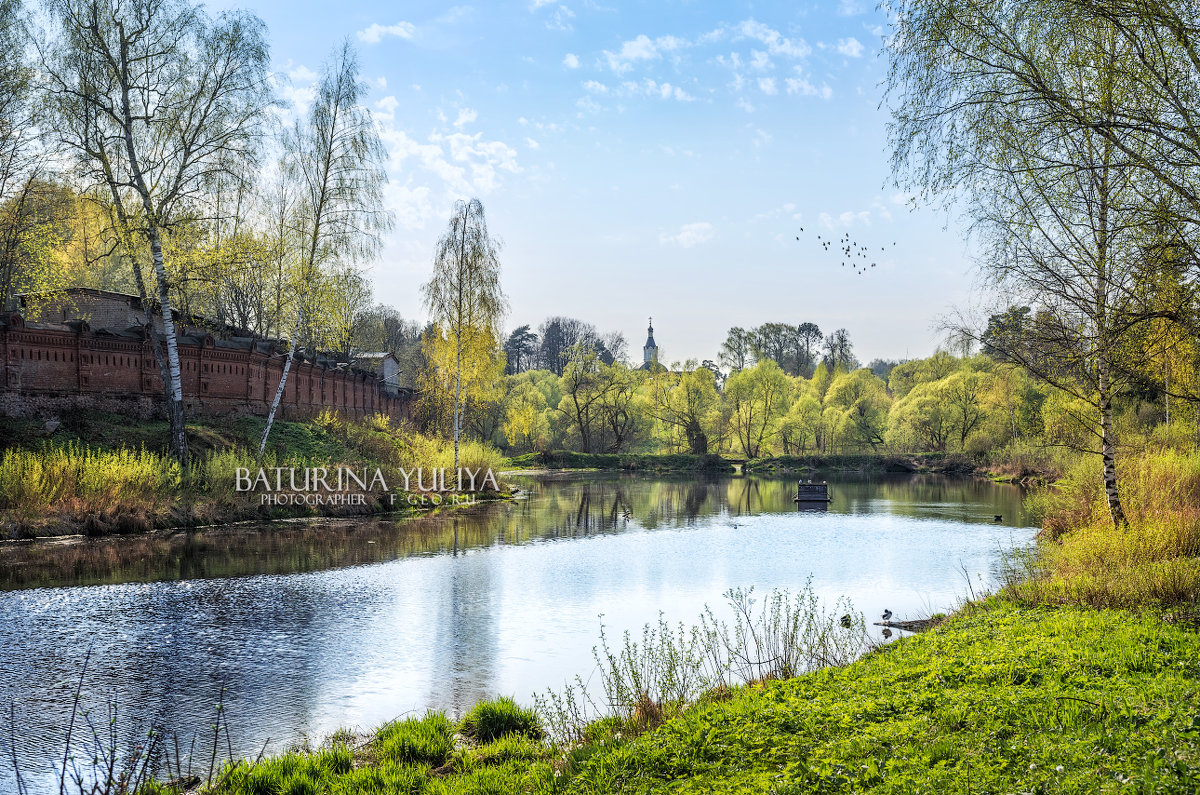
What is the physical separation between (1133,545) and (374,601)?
1231 centimetres

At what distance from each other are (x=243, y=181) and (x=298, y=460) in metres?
9.48

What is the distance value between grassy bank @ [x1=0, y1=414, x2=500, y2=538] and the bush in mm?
15869

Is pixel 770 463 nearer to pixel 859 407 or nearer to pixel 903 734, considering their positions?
pixel 859 407

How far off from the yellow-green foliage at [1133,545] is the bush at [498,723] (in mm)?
7272

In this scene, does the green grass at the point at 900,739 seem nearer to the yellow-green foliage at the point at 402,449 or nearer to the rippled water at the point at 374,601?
the rippled water at the point at 374,601

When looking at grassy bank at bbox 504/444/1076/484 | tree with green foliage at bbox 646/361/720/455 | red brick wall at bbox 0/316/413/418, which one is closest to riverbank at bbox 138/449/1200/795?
red brick wall at bbox 0/316/413/418

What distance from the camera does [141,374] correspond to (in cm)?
2527

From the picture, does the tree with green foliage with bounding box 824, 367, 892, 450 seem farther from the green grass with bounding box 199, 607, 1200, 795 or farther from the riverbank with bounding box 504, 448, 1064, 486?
the green grass with bounding box 199, 607, 1200, 795

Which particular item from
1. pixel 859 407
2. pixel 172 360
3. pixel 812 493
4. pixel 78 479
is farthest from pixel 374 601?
pixel 859 407

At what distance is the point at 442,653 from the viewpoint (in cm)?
1022

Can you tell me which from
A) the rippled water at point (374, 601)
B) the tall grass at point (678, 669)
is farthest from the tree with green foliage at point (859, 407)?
the tall grass at point (678, 669)

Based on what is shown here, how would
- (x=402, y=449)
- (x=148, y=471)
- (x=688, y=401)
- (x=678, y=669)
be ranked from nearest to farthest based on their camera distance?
1. (x=678, y=669)
2. (x=148, y=471)
3. (x=402, y=449)
4. (x=688, y=401)

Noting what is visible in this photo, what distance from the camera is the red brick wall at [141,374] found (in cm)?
2202

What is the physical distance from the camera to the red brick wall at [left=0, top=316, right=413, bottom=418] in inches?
867
